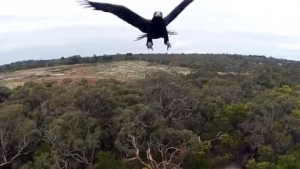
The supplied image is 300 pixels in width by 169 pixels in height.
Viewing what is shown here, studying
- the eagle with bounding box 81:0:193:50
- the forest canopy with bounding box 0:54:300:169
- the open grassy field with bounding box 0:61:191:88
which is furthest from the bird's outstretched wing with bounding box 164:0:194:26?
the open grassy field with bounding box 0:61:191:88

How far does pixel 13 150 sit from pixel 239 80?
28.5 meters

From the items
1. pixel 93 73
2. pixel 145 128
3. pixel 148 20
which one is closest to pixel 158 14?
pixel 148 20

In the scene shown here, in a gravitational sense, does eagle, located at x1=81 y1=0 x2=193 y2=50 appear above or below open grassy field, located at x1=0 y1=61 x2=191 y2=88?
above

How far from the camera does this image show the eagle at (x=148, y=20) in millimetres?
5105

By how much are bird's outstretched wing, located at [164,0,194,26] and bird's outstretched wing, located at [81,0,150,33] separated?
26 cm

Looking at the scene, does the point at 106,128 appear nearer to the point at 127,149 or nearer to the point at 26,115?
the point at 127,149

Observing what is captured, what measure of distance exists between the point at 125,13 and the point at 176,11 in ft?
2.25

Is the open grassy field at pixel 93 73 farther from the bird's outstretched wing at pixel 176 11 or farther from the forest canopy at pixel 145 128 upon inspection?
the bird's outstretched wing at pixel 176 11

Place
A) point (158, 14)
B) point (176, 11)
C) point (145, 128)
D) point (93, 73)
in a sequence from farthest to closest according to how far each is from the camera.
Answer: point (93, 73) < point (145, 128) < point (176, 11) < point (158, 14)

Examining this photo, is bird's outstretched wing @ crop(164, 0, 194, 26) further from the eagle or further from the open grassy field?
the open grassy field

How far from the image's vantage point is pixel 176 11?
18.2 ft

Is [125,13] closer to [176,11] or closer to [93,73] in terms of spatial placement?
[176,11]

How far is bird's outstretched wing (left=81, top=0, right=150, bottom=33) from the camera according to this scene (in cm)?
510

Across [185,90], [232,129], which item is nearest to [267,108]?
[232,129]
